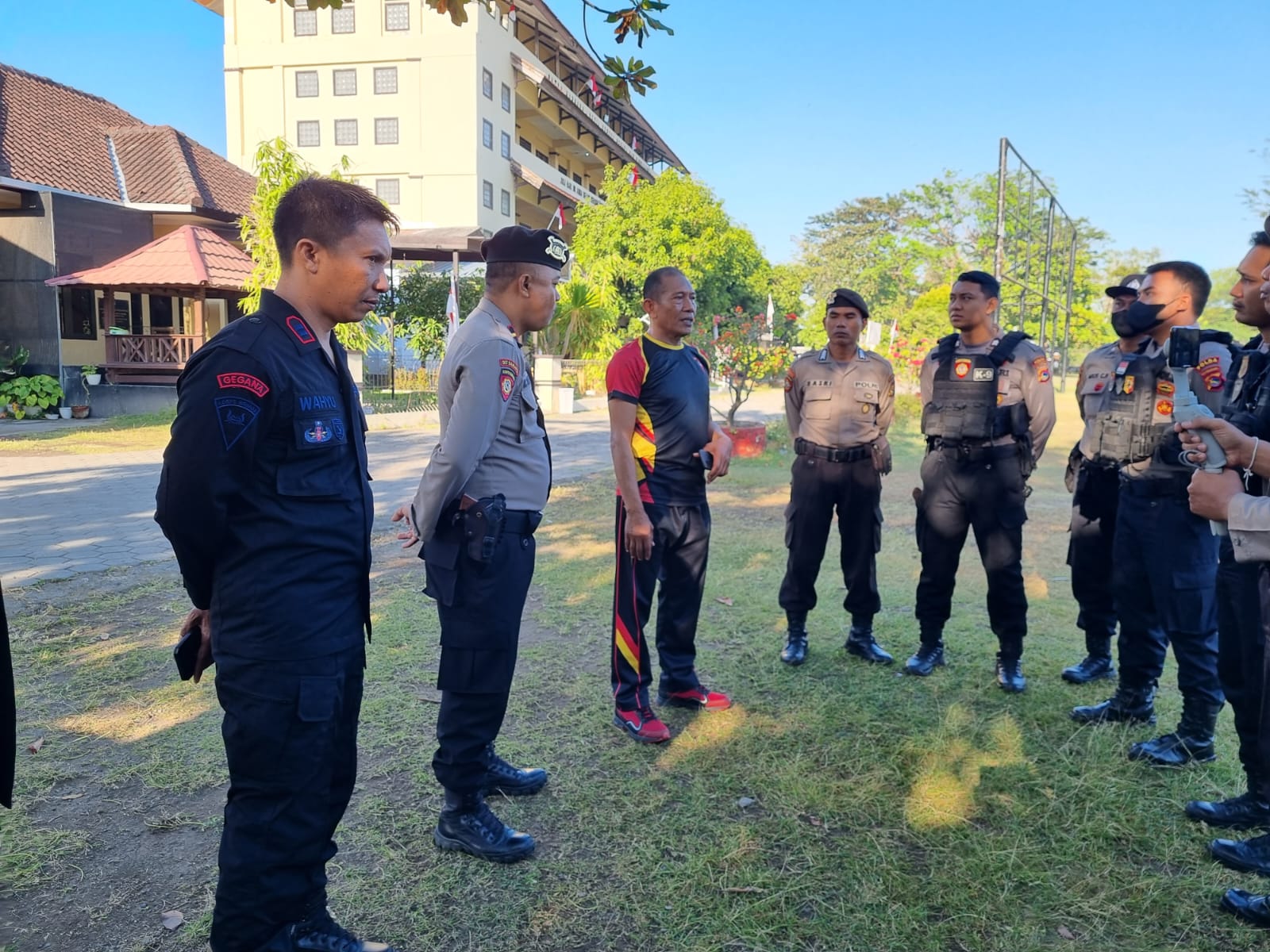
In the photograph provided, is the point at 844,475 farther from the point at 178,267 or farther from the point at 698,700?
the point at 178,267

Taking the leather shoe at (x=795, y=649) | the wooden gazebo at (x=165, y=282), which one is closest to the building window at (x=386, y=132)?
the wooden gazebo at (x=165, y=282)

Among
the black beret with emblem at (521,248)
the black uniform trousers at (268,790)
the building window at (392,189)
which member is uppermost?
the building window at (392,189)

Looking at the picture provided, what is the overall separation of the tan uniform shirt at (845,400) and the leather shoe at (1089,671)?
165 centimetres

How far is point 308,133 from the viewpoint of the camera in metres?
33.8

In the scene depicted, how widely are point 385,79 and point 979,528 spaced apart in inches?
1361

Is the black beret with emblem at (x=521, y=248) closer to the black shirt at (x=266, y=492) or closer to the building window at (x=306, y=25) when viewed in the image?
the black shirt at (x=266, y=492)

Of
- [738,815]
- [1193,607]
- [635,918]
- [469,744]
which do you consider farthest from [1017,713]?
[469,744]

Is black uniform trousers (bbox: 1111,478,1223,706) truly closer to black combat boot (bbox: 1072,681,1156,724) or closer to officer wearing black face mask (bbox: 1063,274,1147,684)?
black combat boot (bbox: 1072,681,1156,724)

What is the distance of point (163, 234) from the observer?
20.5 meters

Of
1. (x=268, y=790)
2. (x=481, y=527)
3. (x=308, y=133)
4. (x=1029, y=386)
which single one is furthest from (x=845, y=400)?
(x=308, y=133)

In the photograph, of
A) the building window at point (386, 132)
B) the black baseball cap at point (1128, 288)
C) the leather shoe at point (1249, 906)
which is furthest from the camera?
the building window at point (386, 132)

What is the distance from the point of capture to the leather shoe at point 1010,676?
4320 mm

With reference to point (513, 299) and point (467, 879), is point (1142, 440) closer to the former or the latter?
point (513, 299)

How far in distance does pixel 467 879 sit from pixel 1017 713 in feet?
9.09
